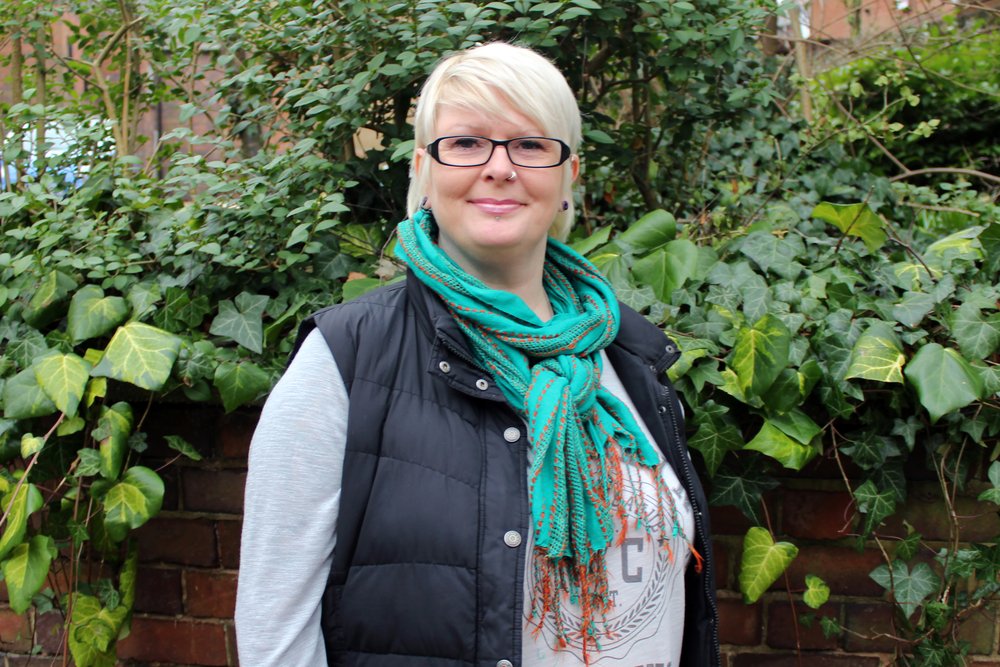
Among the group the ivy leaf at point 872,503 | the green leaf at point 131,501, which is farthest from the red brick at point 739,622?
the green leaf at point 131,501

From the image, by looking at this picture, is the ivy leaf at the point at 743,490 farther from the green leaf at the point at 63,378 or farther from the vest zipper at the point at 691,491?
the green leaf at the point at 63,378

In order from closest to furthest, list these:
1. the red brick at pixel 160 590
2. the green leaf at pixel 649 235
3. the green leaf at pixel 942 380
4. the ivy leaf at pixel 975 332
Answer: the green leaf at pixel 942 380 < the ivy leaf at pixel 975 332 < the red brick at pixel 160 590 < the green leaf at pixel 649 235

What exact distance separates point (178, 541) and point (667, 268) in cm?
144

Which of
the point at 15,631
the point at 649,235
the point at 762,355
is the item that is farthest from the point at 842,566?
the point at 15,631

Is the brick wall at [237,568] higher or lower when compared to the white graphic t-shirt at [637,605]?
lower

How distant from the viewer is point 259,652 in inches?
54.2

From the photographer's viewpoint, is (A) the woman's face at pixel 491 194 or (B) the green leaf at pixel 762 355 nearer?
(A) the woman's face at pixel 491 194

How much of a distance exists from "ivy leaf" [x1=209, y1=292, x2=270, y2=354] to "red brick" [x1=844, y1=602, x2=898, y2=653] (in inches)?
61.7

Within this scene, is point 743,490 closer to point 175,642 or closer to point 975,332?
point 975,332

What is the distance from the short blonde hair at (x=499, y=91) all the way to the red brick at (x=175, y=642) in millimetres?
1382

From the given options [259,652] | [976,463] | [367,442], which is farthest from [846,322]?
[259,652]

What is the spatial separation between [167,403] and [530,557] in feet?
3.95

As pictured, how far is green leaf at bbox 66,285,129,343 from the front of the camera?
212 cm

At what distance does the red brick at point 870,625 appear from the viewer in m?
2.14
